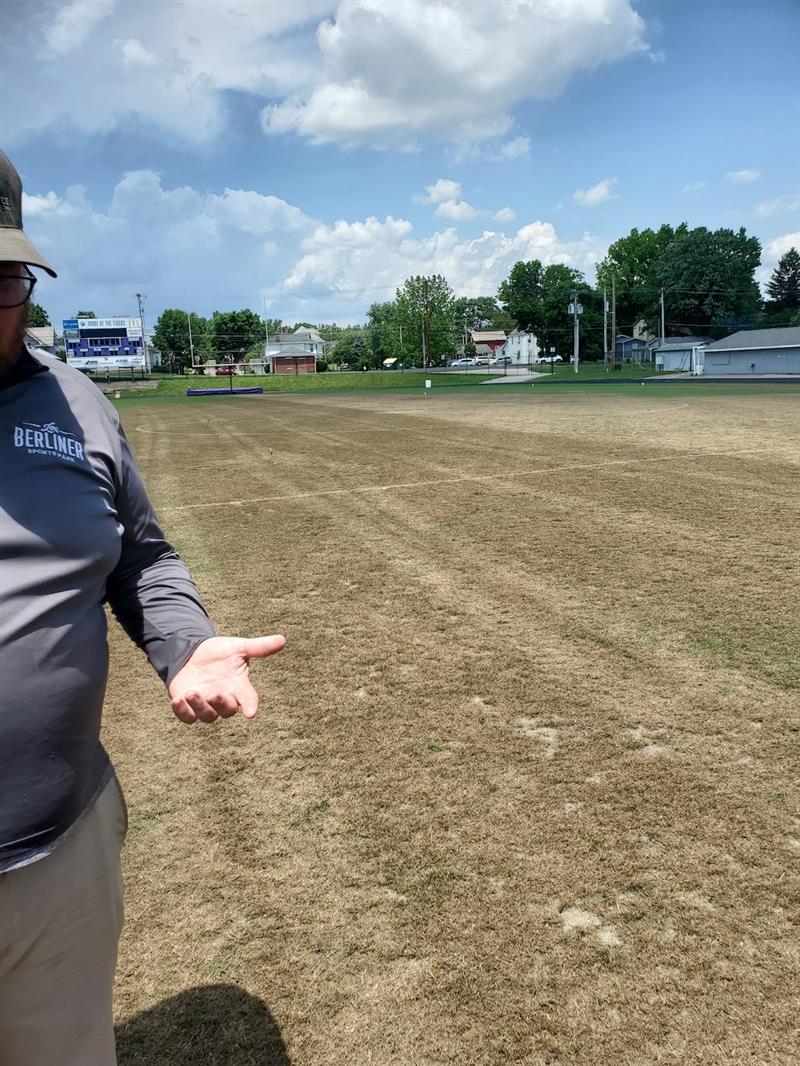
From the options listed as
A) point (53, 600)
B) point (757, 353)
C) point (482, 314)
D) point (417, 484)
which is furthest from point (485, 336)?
point (53, 600)

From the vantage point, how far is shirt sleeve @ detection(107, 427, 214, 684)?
1.65m

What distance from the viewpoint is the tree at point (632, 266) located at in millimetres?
100188

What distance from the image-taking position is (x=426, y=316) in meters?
91.6

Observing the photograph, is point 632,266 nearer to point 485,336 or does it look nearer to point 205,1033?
point 485,336

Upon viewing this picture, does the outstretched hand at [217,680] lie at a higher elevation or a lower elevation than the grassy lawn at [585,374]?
lower

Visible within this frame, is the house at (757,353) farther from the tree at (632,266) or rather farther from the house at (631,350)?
the tree at (632,266)

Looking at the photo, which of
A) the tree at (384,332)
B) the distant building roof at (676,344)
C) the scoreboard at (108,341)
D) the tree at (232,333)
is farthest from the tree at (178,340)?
the distant building roof at (676,344)

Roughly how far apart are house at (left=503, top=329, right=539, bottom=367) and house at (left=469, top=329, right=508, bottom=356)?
50.2 ft

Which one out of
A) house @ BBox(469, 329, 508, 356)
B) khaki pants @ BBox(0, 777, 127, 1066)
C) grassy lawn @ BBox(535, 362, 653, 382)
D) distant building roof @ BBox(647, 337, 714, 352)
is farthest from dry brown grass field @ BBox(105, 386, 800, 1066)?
house @ BBox(469, 329, 508, 356)

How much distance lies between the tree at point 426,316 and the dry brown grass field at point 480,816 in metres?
86.4

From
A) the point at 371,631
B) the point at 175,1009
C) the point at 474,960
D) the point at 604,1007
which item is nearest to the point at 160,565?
the point at 175,1009

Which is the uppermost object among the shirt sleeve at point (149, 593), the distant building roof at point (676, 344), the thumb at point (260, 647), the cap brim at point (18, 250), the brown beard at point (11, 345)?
the distant building roof at point (676, 344)

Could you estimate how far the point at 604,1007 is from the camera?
7.30ft

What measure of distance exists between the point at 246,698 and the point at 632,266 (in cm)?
11533
